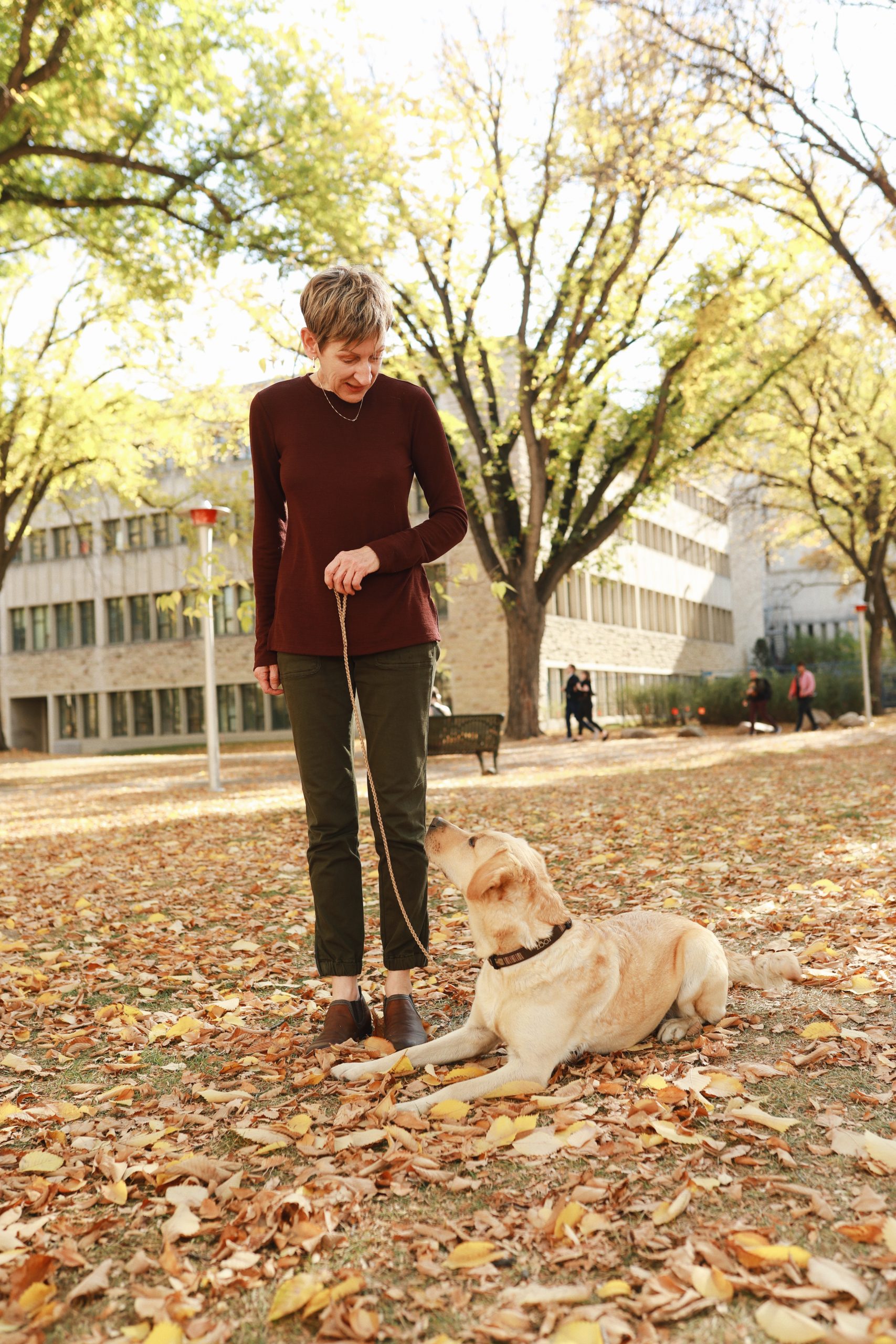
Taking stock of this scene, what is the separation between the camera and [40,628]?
45875 millimetres

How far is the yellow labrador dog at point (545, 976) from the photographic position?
3.23 metres

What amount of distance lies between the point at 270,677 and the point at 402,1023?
4.15 ft

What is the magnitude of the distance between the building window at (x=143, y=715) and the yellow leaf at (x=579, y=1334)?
142 ft

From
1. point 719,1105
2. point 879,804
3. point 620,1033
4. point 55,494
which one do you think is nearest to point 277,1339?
point 719,1105

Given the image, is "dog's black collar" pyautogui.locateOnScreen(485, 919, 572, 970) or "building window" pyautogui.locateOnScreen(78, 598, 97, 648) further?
"building window" pyautogui.locateOnScreen(78, 598, 97, 648)

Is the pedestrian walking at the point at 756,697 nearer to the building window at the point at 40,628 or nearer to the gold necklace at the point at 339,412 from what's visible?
the gold necklace at the point at 339,412

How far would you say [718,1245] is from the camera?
2.26m

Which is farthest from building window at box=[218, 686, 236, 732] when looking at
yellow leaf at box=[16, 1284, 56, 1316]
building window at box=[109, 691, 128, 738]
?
yellow leaf at box=[16, 1284, 56, 1316]

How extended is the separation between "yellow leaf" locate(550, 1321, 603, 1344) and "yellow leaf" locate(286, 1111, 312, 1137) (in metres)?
1.18

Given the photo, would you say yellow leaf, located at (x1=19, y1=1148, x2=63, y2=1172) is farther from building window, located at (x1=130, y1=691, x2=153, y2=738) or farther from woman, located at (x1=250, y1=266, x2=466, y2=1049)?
building window, located at (x1=130, y1=691, x2=153, y2=738)

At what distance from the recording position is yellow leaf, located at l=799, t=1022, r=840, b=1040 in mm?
3605

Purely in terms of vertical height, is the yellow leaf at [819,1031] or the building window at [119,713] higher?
the building window at [119,713]

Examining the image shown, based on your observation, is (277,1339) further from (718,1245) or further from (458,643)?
(458,643)

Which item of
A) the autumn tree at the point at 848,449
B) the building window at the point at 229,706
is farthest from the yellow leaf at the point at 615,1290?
the building window at the point at 229,706
